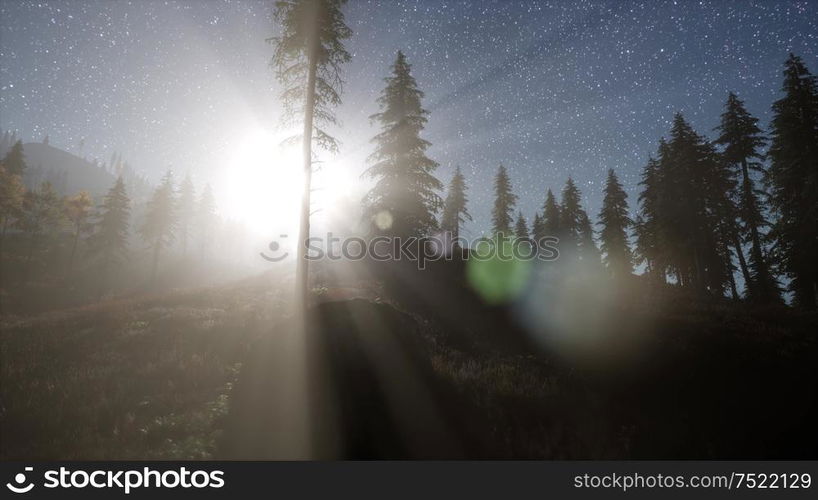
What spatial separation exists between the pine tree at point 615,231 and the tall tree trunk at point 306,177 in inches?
1439

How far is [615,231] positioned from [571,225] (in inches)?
208

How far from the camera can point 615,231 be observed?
123 feet

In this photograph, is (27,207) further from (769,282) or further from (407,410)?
(769,282)

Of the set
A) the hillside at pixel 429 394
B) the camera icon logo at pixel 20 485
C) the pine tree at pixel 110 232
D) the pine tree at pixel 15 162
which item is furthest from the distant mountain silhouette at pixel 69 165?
the camera icon logo at pixel 20 485

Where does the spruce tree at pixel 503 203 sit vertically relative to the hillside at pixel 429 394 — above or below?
above

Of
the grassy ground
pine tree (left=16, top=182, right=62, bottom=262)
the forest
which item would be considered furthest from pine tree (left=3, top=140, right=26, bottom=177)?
the grassy ground

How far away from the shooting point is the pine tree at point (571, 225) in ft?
138

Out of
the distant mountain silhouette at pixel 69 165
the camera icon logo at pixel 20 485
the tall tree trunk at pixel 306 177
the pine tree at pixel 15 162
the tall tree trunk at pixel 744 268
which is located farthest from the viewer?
the distant mountain silhouette at pixel 69 165

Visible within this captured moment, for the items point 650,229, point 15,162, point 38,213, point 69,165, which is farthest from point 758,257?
point 69,165

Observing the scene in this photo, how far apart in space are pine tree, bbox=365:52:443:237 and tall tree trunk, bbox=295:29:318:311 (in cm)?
842

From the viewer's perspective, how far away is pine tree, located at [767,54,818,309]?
→ 17969 mm

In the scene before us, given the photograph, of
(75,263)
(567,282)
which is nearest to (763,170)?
(567,282)

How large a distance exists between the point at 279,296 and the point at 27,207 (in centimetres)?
4901

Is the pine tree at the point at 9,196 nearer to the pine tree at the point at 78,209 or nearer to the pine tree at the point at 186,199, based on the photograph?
the pine tree at the point at 78,209
